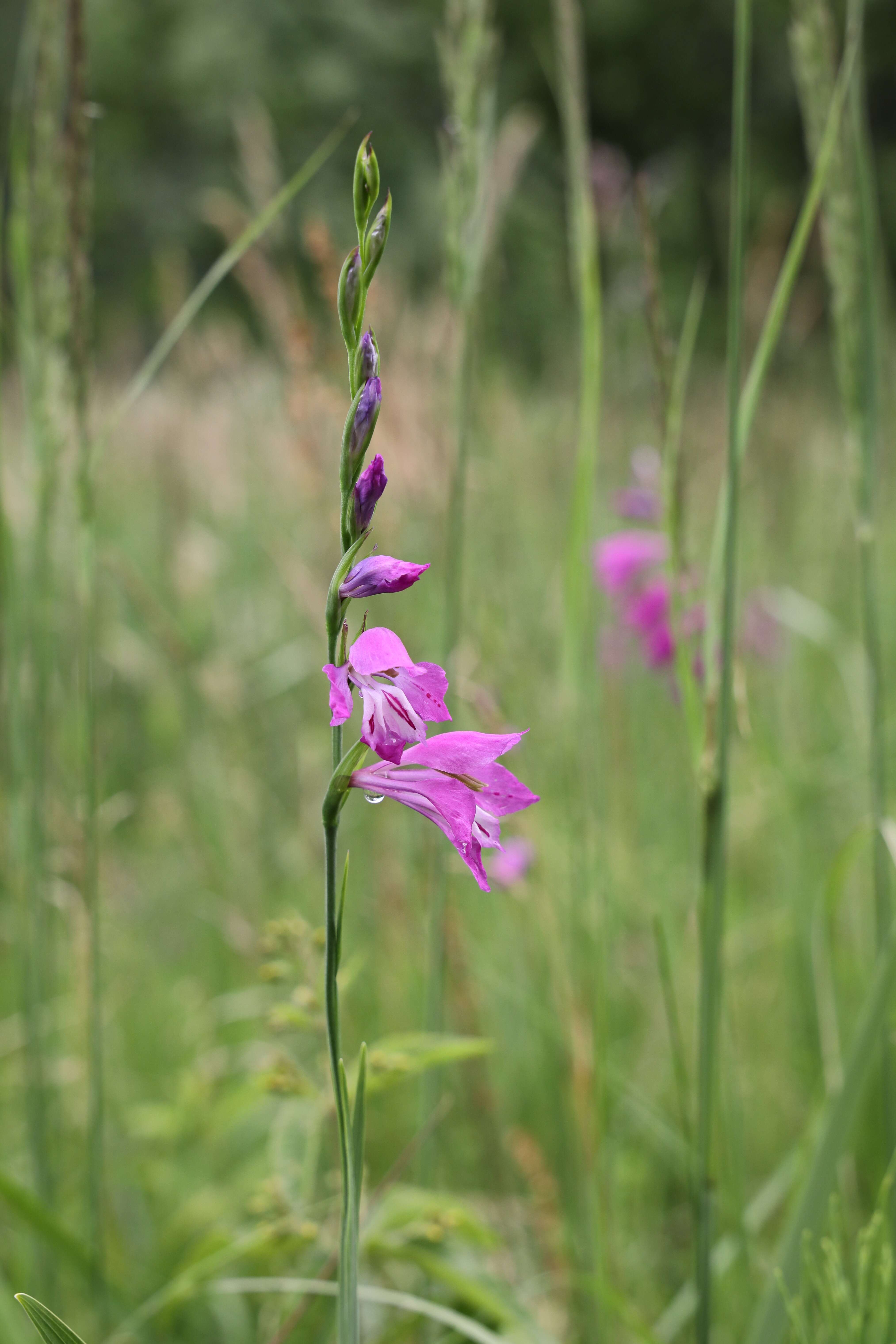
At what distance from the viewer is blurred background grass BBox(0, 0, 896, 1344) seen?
124cm

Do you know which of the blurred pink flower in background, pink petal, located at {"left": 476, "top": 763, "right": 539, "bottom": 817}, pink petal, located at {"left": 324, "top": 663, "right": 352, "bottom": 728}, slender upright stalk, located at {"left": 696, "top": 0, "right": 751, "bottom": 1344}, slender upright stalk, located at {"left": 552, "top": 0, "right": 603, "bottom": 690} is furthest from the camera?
the blurred pink flower in background

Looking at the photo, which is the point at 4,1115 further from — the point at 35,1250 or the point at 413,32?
the point at 413,32

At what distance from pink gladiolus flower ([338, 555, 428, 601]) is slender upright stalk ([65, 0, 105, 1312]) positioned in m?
0.60

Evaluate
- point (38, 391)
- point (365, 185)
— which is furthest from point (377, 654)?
point (38, 391)

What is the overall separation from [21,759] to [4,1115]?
1003mm

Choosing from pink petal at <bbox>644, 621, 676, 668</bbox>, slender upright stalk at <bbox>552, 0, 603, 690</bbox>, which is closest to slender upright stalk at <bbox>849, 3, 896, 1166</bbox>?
slender upright stalk at <bbox>552, 0, 603, 690</bbox>

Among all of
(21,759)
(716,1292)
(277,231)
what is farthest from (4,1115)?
(277,231)

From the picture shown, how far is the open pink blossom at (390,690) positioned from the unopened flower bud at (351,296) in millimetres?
153

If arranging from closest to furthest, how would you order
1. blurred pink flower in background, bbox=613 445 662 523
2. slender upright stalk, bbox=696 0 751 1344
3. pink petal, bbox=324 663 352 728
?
pink petal, bbox=324 663 352 728, slender upright stalk, bbox=696 0 751 1344, blurred pink flower in background, bbox=613 445 662 523

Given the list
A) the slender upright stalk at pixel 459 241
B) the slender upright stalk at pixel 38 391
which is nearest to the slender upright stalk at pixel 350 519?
the slender upright stalk at pixel 459 241

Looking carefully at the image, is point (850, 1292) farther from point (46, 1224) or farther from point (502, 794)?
point (46, 1224)

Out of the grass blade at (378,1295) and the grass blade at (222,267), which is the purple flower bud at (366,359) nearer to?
the grass blade at (222,267)

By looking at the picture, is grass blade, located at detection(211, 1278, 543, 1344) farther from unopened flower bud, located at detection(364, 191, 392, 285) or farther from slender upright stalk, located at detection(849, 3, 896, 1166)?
unopened flower bud, located at detection(364, 191, 392, 285)

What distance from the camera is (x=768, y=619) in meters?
2.30
